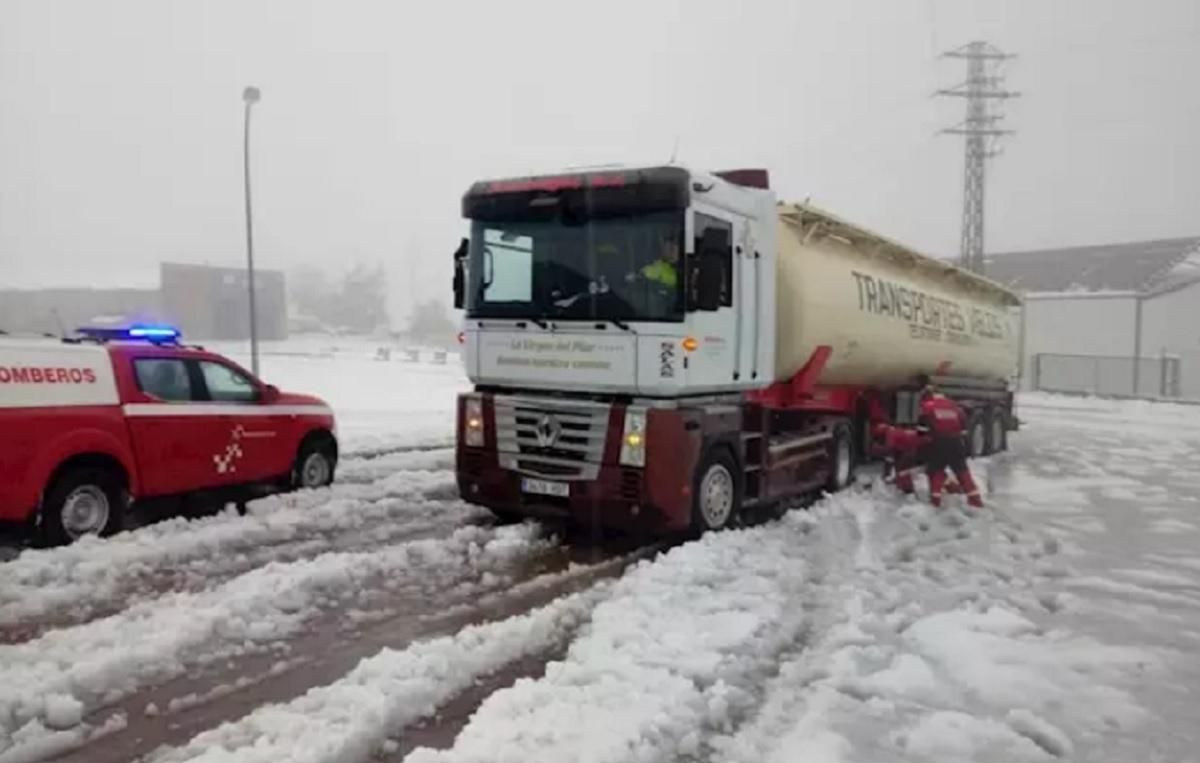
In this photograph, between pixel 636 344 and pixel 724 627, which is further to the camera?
pixel 636 344

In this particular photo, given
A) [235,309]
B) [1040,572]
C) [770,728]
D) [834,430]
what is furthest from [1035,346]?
[235,309]

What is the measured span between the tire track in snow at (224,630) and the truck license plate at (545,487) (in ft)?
2.13

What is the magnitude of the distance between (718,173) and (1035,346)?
4067 cm

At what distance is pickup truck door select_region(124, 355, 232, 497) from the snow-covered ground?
45 centimetres

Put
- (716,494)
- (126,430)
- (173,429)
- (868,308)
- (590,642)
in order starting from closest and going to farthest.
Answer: (590,642)
(126,430)
(173,429)
(716,494)
(868,308)

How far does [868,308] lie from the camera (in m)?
11.9

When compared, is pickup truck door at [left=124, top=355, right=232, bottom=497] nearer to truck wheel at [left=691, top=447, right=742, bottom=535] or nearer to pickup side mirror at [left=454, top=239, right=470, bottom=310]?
pickup side mirror at [left=454, top=239, right=470, bottom=310]

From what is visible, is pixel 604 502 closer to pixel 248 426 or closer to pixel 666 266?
pixel 666 266

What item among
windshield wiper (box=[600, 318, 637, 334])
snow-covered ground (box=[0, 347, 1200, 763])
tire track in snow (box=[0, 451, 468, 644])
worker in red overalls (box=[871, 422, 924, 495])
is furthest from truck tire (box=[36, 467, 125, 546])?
worker in red overalls (box=[871, 422, 924, 495])

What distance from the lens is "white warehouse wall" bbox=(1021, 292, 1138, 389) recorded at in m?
42.4

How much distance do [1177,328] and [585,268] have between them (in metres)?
42.4

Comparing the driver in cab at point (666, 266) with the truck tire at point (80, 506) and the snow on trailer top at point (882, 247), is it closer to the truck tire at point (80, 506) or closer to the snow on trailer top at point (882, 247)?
the snow on trailer top at point (882, 247)

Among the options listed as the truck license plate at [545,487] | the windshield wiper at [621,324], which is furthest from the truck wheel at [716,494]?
the windshield wiper at [621,324]

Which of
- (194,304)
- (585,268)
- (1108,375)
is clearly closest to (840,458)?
(585,268)
